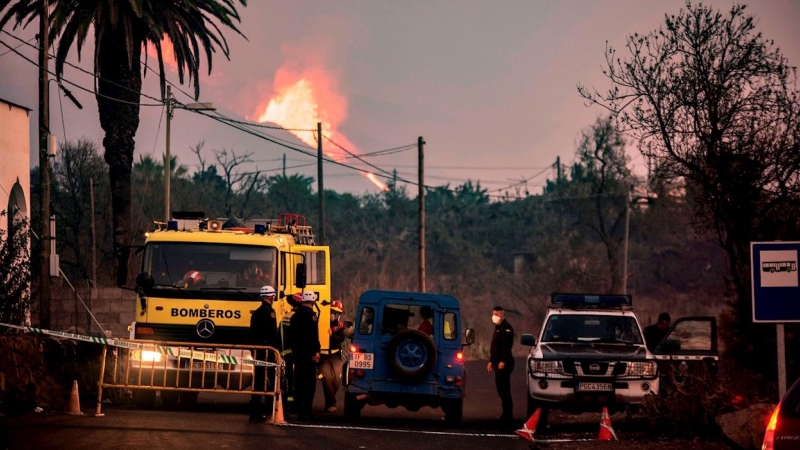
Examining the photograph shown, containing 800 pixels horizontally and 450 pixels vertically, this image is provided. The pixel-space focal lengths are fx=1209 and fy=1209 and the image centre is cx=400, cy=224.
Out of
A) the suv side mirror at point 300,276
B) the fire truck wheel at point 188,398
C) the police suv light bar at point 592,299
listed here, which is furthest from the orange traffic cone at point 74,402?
the police suv light bar at point 592,299

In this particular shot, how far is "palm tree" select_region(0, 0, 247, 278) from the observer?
1330 inches

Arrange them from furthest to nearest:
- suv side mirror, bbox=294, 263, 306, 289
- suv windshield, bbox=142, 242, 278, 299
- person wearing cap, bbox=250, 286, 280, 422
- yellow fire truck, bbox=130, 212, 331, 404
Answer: suv side mirror, bbox=294, 263, 306, 289 → suv windshield, bbox=142, 242, 278, 299 → yellow fire truck, bbox=130, 212, 331, 404 → person wearing cap, bbox=250, 286, 280, 422

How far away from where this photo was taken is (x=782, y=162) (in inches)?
839

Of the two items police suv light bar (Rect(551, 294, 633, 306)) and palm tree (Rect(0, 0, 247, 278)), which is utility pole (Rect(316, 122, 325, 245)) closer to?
palm tree (Rect(0, 0, 247, 278))

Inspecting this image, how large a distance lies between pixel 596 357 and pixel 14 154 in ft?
70.1

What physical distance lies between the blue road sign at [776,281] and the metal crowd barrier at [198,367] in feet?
23.7

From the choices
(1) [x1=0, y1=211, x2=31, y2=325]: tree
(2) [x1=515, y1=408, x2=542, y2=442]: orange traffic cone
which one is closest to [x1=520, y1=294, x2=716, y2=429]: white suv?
(2) [x1=515, y1=408, x2=542, y2=442]: orange traffic cone

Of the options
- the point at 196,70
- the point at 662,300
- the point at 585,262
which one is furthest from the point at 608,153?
the point at 196,70

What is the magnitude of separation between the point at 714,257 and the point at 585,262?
1975 cm

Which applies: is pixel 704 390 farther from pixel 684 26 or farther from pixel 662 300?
pixel 662 300

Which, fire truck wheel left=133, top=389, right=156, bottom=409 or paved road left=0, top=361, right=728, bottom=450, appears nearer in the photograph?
paved road left=0, top=361, right=728, bottom=450

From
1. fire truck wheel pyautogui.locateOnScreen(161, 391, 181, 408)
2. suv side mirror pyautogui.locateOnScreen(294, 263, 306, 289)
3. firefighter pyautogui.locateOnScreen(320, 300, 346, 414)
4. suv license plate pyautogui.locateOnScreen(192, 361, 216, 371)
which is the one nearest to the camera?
suv license plate pyautogui.locateOnScreen(192, 361, 216, 371)

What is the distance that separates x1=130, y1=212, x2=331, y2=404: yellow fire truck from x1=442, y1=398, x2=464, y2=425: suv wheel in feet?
9.51

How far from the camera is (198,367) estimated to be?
1902 centimetres
